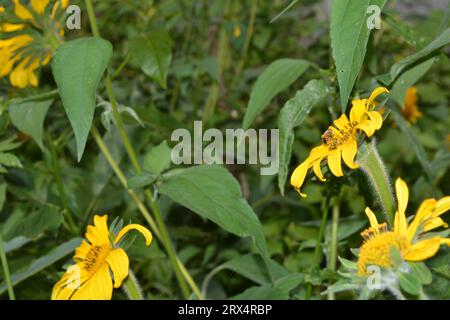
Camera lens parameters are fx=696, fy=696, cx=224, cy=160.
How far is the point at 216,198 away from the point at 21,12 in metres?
0.35

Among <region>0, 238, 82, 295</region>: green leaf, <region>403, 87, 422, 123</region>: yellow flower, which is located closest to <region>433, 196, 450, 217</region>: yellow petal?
<region>0, 238, 82, 295</region>: green leaf

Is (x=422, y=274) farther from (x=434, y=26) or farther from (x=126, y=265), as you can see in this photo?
(x=434, y=26)

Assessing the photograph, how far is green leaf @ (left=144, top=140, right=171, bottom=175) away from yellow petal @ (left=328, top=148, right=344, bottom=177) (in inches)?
9.9

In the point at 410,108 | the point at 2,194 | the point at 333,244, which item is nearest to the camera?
the point at 333,244

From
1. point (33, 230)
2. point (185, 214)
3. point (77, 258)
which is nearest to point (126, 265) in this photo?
point (77, 258)

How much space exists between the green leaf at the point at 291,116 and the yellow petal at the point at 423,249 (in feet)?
0.64

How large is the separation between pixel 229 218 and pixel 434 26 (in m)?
0.82

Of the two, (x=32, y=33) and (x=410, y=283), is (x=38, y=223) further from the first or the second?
(x=410, y=283)

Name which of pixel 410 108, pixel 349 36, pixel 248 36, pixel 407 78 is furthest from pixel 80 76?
pixel 410 108

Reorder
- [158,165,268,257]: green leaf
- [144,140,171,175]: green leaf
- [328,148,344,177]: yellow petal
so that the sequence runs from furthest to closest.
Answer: [144,140,171,175]: green leaf → [158,165,268,257]: green leaf → [328,148,344,177]: yellow petal

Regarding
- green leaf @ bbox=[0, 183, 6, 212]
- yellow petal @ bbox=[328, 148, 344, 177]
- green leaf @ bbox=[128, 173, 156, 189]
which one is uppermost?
yellow petal @ bbox=[328, 148, 344, 177]

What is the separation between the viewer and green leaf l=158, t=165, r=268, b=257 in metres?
0.66

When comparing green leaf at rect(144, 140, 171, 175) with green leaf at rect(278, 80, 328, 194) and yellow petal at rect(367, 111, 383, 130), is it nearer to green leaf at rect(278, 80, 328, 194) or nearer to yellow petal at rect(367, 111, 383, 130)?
green leaf at rect(278, 80, 328, 194)

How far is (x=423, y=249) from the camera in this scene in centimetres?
46
